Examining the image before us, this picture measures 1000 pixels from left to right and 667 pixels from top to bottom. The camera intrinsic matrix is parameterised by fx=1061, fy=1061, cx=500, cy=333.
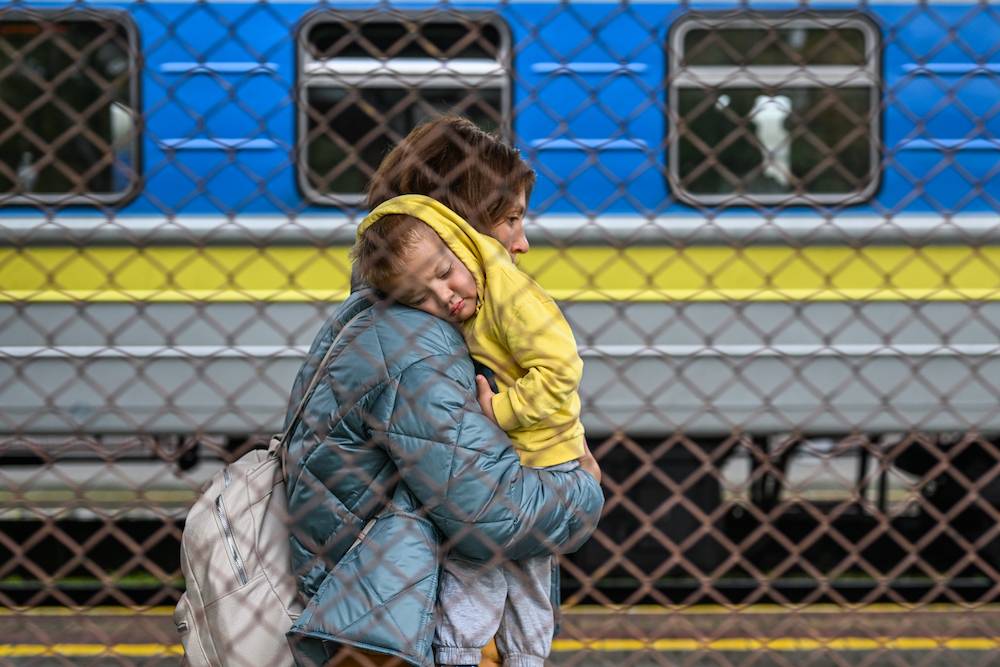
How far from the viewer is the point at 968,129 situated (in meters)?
4.27

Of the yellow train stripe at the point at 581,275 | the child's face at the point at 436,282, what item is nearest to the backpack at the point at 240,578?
the child's face at the point at 436,282

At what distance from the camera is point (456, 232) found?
165 centimetres

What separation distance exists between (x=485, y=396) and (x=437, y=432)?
0.13 metres

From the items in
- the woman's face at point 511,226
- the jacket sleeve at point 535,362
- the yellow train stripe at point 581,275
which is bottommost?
the yellow train stripe at point 581,275

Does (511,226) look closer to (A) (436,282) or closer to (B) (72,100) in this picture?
(A) (436,282)

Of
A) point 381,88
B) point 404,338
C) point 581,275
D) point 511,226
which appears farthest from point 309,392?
point 381,88

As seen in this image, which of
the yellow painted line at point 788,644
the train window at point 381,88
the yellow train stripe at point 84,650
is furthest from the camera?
the train window at point 381,88

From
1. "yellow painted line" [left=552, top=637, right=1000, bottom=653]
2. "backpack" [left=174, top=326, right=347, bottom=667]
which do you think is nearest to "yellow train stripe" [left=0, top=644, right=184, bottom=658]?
"yellow painted line" [left=552, top=637, right=1000, bottom=653]

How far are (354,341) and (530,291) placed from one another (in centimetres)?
29

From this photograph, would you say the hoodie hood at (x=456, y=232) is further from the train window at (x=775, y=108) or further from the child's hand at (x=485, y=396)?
the train window at (x=775, y=108)

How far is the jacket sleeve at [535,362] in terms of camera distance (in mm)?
1661

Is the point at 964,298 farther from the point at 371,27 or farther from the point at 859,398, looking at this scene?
the point at 371,27

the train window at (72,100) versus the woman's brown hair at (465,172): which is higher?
the woman's brown hair at (465,172)

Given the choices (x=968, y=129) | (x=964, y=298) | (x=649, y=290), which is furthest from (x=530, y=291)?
(x=968, y=129)
